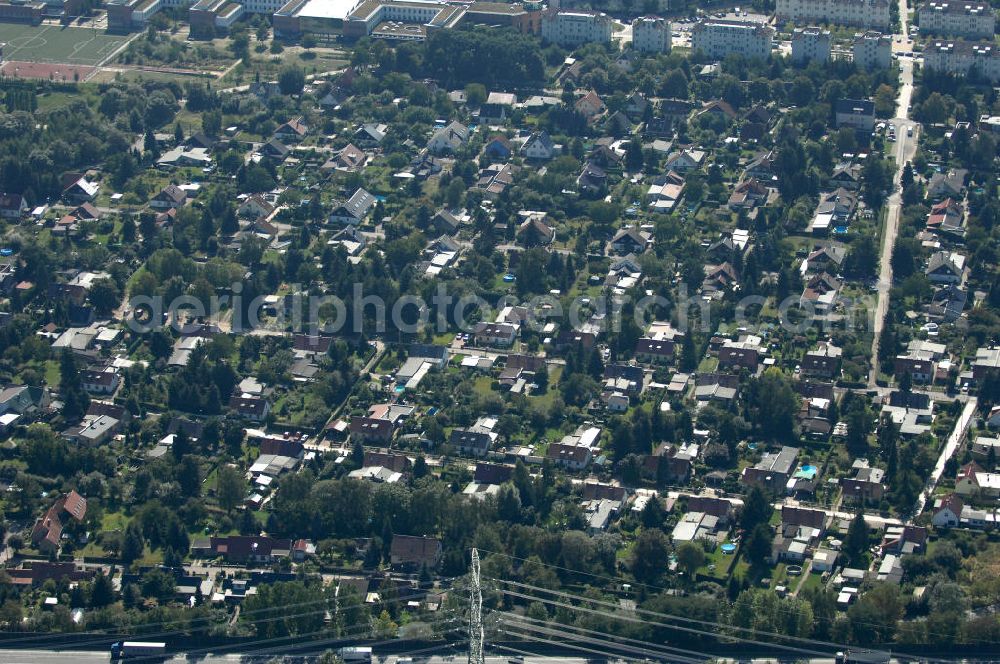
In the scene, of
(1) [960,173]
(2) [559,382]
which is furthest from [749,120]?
(2) [559,382]

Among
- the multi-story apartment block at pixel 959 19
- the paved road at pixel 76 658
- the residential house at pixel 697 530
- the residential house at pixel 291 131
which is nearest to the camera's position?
the paved road at pixel 76 658

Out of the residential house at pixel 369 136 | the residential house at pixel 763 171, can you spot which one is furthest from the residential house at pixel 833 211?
the residential house at pixel 369 136

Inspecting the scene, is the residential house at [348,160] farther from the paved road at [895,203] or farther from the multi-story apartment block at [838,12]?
the multi-story apartment block at [838,12]

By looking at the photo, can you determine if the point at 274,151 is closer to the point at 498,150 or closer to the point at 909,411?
the point at 498,150

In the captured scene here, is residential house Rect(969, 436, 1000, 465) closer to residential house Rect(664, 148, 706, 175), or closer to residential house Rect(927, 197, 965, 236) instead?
residential house Rect(927, 197, 965, 236)

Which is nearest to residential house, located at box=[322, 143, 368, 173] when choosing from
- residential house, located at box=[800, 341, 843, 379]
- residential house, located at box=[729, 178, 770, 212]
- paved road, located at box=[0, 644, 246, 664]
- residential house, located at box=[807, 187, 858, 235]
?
residential house, located at box=[729, 178, 770, 212]

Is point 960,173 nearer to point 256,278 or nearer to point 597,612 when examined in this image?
point 256,278
